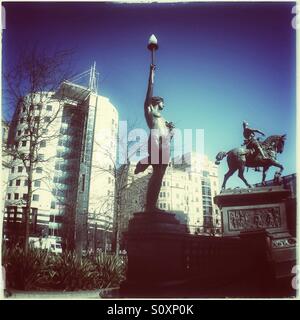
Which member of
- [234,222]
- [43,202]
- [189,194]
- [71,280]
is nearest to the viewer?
[71,280]

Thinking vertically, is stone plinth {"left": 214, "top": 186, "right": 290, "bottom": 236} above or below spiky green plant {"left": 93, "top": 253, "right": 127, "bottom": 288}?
above

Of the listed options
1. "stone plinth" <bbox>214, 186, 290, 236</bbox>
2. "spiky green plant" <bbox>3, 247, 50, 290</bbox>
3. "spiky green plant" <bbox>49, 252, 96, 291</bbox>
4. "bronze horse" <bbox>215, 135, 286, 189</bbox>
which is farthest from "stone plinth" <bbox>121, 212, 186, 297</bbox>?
"bronze horse" <bbox>215, 135, 286, 189</bbox>

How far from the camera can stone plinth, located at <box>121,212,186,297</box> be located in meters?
5.96

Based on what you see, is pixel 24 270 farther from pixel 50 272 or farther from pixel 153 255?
pixel 153 255

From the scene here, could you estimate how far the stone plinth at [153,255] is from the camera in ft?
19.5

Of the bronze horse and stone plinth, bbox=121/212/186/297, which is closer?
stone plinth, bbox=121/212/186/297

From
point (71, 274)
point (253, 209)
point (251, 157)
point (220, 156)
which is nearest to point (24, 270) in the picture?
point (71, 274)

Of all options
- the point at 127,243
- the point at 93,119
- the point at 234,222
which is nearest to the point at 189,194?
the point at 93,119

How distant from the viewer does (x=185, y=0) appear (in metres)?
7.78

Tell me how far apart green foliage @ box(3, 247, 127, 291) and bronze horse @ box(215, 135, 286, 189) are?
5.31m

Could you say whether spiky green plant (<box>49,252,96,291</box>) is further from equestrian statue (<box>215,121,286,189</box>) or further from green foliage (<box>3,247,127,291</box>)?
equestrian statue (<box>215,121,286,189</box>)
